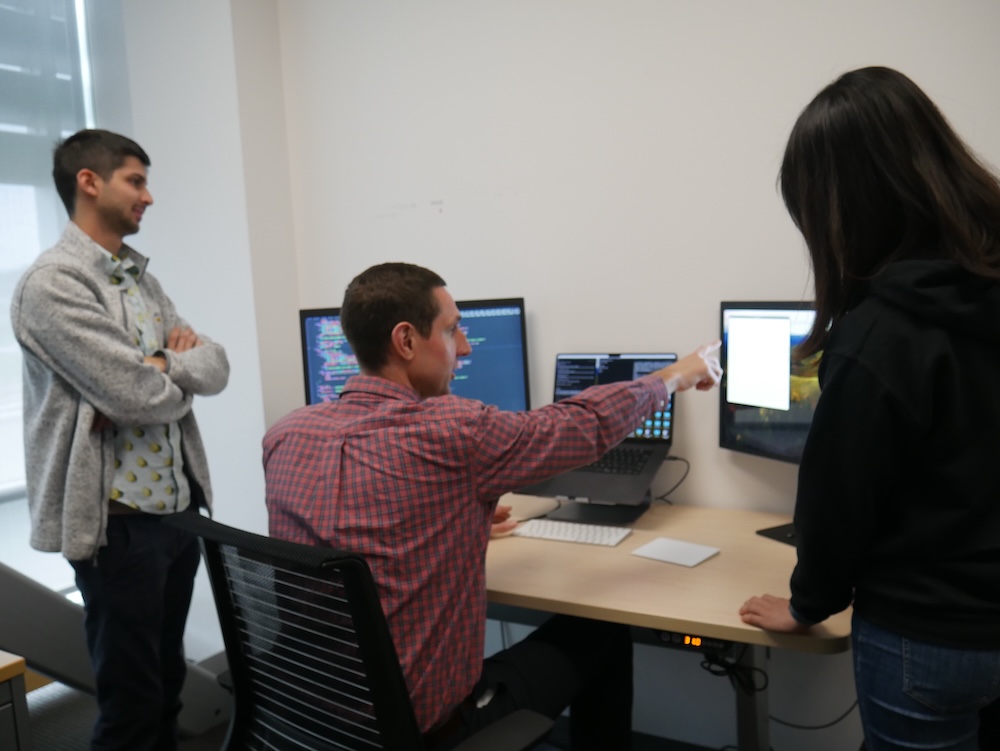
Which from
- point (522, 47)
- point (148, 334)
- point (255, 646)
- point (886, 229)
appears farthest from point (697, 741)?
point (522, 47)

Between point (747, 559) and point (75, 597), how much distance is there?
8.38 feet

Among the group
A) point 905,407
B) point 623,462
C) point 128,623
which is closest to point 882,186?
point 905,407

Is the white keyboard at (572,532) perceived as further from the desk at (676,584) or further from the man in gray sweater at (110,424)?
the man in gray sweater at (110,424)

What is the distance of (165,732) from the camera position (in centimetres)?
210

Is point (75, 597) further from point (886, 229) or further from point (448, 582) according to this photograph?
point (886, 229)

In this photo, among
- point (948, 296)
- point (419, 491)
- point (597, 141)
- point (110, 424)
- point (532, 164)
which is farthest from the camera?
point (532, 164)

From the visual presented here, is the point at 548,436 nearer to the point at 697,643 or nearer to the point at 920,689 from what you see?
the point at 697,643

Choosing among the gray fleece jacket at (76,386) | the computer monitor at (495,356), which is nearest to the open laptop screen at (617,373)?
the computer monitor at (495,356)

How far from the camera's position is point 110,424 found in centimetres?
184

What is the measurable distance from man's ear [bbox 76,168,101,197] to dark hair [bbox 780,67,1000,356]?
1.58m

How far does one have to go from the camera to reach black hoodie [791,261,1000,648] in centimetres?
99

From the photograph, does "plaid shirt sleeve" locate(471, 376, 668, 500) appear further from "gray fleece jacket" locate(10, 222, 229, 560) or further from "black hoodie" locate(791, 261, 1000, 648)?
"gray fleece jacket" locate(10, 222, 229, 560)

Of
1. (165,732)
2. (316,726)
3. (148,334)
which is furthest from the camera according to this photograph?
(165,732)

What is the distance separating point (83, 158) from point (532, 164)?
120 centimetres
